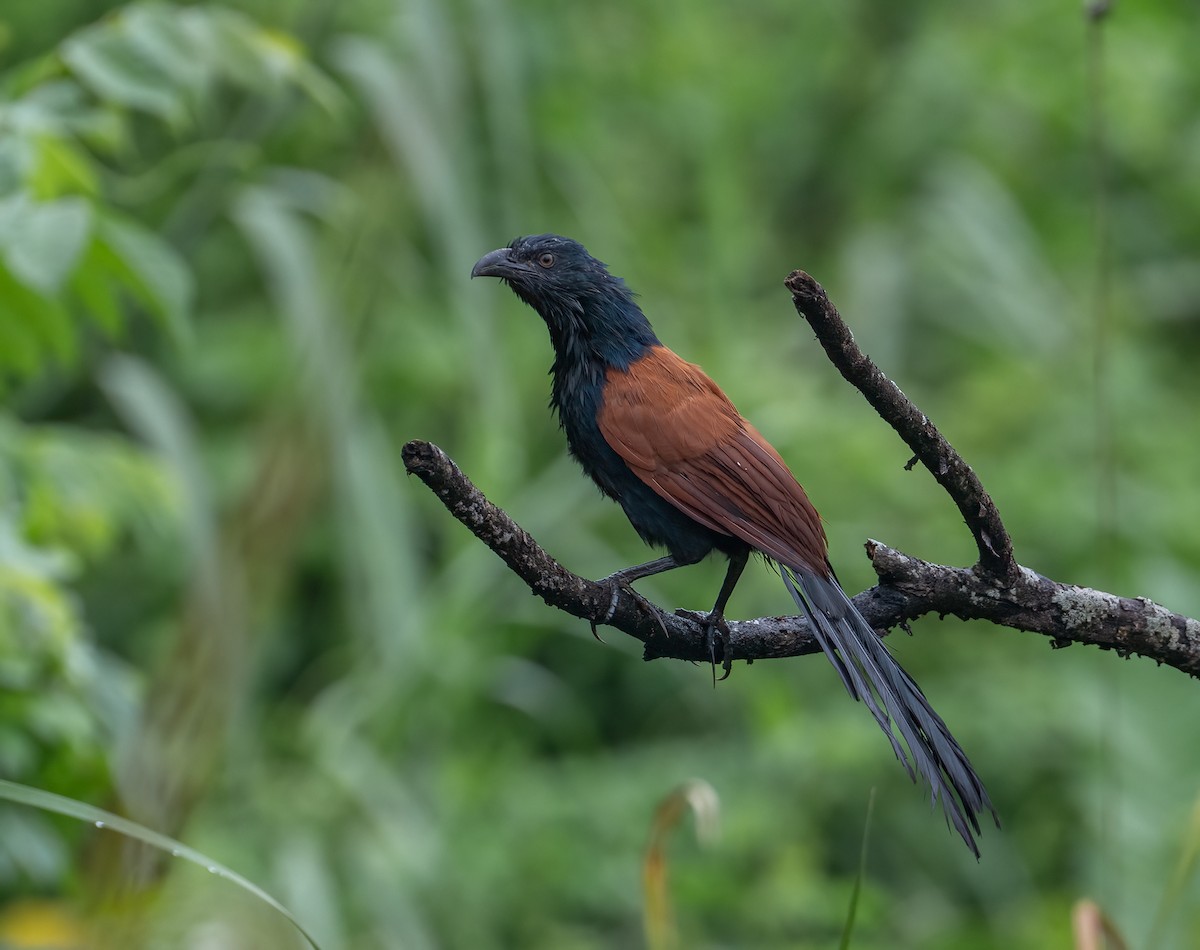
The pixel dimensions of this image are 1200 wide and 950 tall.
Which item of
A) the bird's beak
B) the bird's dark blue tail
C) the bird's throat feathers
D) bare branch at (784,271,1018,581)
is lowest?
the bird's dark blue tail

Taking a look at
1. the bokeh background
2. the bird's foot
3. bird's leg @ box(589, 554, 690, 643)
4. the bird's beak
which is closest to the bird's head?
the bird's beak

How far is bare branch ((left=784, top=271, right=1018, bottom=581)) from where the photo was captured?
1.43 m

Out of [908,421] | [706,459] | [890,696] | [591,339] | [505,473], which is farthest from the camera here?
[505,473]

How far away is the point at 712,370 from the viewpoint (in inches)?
186

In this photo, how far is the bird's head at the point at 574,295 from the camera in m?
2.30

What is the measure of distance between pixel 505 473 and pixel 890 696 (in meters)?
2.72

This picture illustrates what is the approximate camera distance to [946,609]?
1.72m

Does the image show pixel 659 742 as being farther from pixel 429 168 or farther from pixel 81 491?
pixel 81 491

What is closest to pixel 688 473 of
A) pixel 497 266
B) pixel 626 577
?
pixel 626 577

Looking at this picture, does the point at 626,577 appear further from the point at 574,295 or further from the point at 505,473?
the point at 505,473

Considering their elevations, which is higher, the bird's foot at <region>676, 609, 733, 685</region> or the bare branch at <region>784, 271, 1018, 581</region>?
the bare branch at <region>784, 271, 1018, 581</region>

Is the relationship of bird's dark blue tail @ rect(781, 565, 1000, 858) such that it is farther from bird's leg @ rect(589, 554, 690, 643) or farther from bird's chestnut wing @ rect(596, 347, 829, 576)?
bird's leg @ rect(589, 554, 690, 643)

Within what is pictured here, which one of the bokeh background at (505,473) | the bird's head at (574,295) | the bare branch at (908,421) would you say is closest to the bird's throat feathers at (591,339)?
the bird's head at (574,295)

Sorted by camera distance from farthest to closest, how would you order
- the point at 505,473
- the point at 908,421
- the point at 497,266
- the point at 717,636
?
1. the point at 505,473
2. the point at 497,266
3. the point at 717,636
4. the point at 908,421
